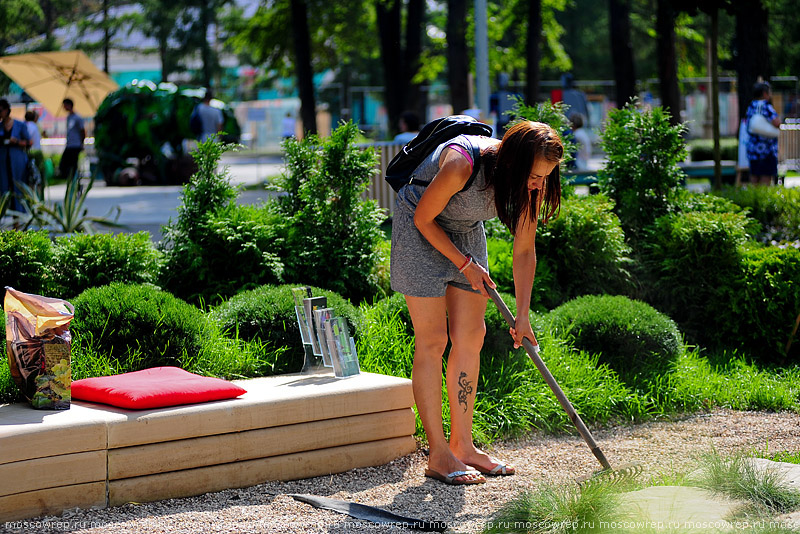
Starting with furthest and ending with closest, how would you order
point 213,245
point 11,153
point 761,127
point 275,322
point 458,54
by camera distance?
point 458,54, point 761,127, point 11,153, point 213,245, point 275,322

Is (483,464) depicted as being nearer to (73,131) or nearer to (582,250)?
(582,250)

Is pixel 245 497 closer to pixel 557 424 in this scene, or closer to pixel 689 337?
pixel 557 424

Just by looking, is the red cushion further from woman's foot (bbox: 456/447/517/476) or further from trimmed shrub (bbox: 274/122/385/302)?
trimmed shrub (bbox: 274/122/385/302)

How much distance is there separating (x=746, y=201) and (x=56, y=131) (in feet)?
109

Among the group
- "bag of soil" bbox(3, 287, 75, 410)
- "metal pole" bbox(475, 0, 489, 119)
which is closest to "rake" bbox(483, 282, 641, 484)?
"bag of soil" bbox(3, 287, 75, 410)

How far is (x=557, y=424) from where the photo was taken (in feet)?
16.2

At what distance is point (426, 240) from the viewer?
3.93 m

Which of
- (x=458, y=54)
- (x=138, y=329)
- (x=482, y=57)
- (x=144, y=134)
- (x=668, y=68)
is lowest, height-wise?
(x=138, y=329)

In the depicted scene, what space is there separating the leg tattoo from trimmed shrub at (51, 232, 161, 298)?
239 cm

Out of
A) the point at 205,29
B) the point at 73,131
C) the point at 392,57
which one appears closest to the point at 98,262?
the point at 73,131

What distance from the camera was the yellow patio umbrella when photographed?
14.1 meters

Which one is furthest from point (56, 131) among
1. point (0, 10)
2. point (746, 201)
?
point (746, 201)

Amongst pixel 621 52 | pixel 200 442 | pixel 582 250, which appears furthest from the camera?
pixel 621 52

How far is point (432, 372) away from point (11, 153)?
7.98 meters
